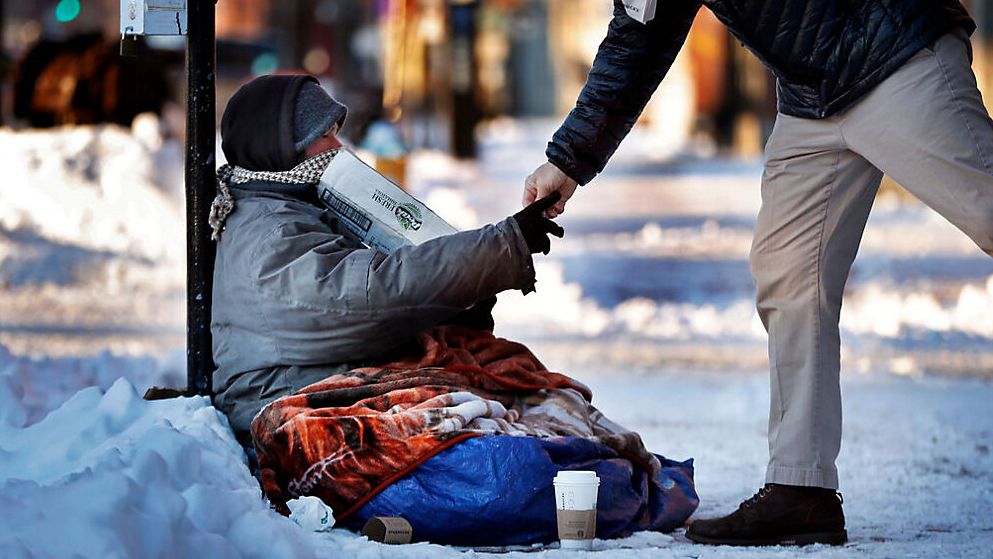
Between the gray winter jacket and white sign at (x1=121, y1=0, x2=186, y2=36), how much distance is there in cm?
49

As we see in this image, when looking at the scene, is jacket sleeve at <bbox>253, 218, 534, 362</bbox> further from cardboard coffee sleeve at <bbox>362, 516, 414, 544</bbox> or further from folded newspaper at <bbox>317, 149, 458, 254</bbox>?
cardboard coffee sleeve at <bbox>362, 516, 414, 544</bbox>

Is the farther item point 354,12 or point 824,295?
point 354,12

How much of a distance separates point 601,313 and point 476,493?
6.74 meters

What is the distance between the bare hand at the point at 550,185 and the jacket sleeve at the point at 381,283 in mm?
205

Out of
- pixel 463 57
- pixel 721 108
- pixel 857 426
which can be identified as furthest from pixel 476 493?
pixel 721 108

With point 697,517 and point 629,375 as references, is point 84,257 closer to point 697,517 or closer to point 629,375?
point 629,375

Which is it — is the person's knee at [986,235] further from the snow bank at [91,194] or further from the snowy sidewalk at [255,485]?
the snow bank at [91,194]

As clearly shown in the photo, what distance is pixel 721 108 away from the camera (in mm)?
42031

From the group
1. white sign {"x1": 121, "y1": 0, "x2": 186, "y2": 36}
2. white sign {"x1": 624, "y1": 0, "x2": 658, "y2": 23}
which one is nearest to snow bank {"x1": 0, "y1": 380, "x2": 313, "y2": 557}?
white sign {"x1": 121, "y1": 0, "x2": 186, "y2": 36}

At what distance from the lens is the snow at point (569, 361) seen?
3473 millimetres

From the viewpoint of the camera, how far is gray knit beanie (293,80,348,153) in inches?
183

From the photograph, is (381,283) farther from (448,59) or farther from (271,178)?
(448,59)

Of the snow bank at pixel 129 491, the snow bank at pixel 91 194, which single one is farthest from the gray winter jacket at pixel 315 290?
the snow bank at pixel 91 194

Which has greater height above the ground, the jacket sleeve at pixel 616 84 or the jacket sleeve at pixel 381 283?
the jacket sleeve at pixel 616 84
